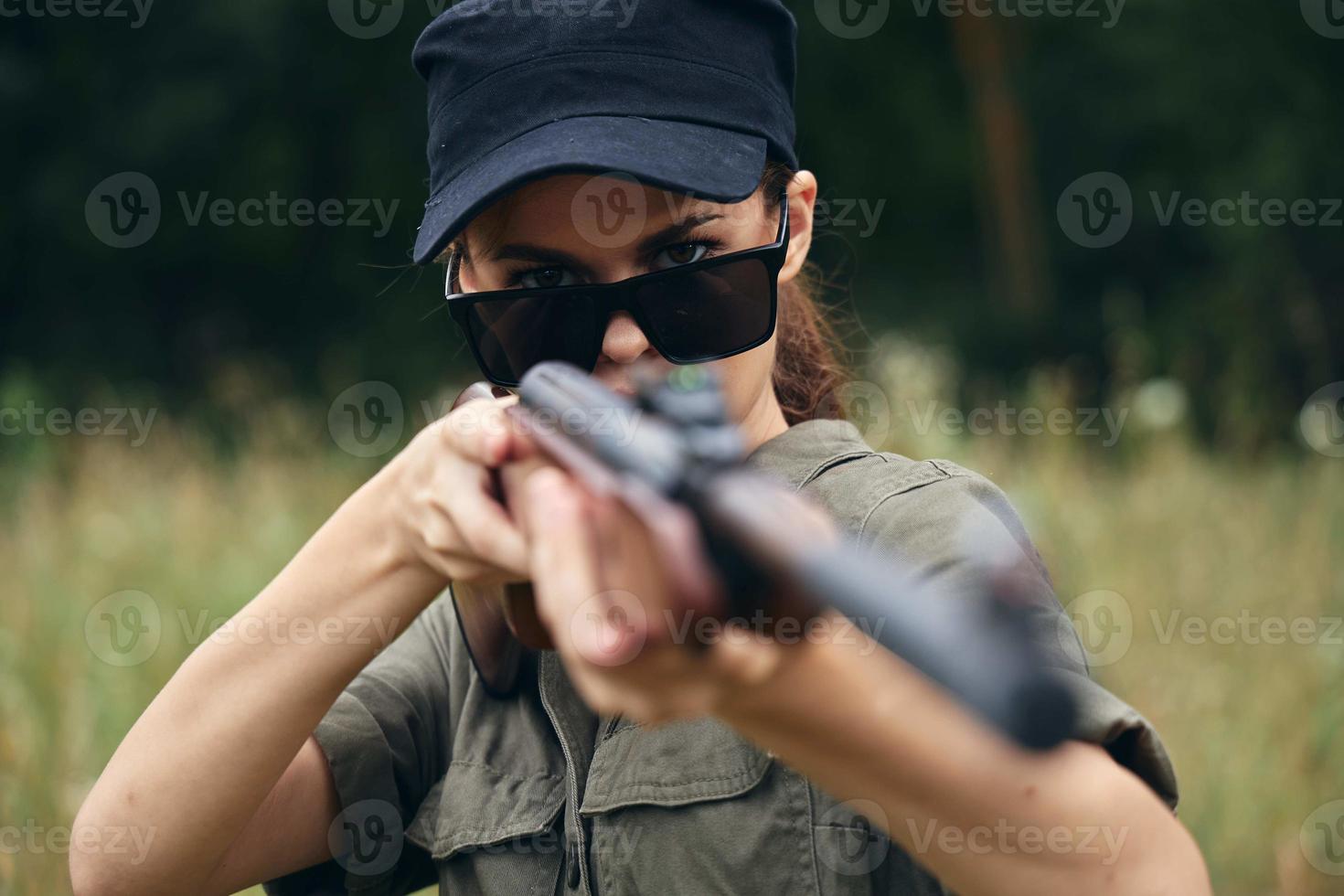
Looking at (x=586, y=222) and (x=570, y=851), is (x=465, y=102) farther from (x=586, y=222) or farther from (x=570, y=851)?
(x=570, y=851)

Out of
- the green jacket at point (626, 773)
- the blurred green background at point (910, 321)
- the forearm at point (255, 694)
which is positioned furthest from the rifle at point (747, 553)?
the blurred green background at point (910, 321)

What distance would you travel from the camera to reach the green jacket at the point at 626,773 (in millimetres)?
1601

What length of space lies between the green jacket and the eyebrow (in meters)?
0.33

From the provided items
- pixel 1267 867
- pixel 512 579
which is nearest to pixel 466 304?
pixel 512 579

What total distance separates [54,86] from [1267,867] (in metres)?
12.8

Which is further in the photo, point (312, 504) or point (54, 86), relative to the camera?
point (54, 86)

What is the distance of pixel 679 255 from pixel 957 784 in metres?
0.95

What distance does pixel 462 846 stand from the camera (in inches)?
74.7

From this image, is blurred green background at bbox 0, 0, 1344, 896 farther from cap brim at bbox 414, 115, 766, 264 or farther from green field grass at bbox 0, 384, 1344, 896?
cap brim at bbox 414, 115, 766, 264

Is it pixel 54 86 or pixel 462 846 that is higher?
pixel 54 86

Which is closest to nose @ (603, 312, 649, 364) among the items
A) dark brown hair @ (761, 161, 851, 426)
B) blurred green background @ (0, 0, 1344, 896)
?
dark brown hair @ (761, 161, 851, 426)

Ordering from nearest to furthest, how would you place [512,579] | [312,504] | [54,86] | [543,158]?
[512,579] → [543,158] → [312,504] → [54,86]

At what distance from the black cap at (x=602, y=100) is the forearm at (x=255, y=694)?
488 mm

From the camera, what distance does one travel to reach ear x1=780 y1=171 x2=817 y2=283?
7.00 feet
